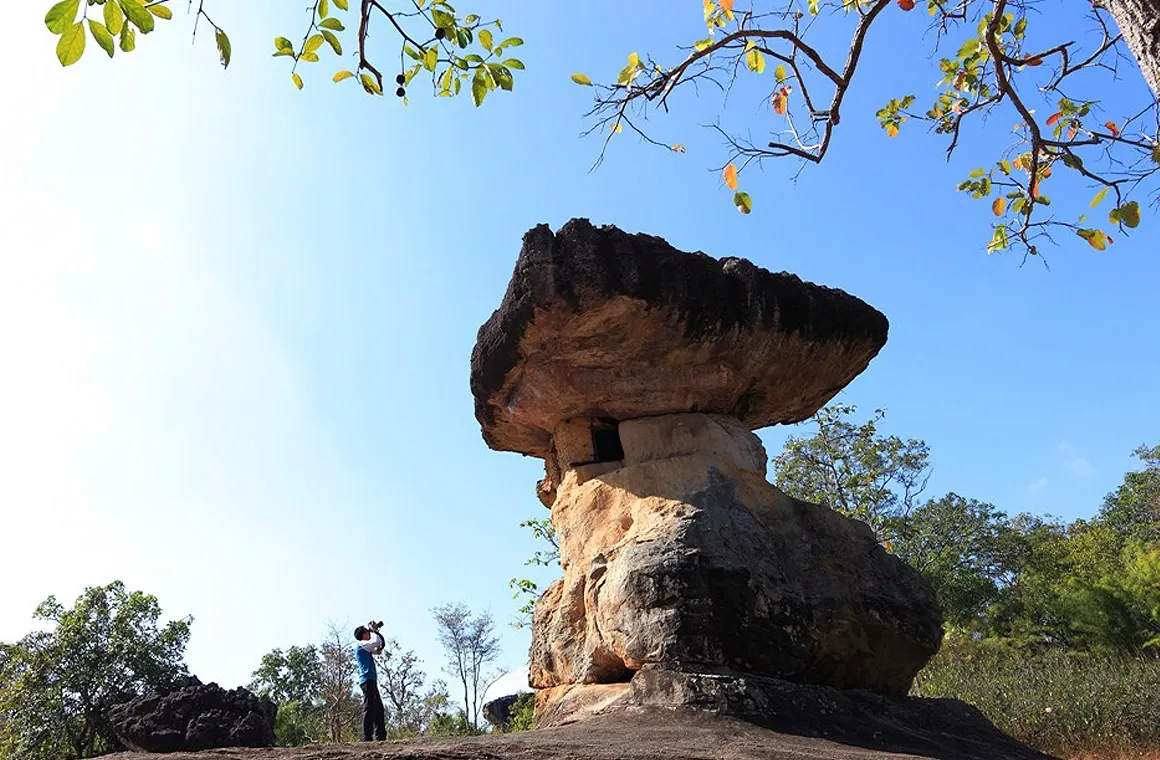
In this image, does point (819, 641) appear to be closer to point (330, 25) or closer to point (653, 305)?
point (653, 305)

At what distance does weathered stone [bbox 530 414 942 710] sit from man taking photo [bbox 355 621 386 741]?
2072 mm

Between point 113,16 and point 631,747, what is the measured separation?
11.2 ft

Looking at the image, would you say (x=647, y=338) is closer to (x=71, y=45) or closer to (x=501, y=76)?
(x=501, y=76)

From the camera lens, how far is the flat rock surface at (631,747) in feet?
11.7

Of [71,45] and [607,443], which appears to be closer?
[71,45]

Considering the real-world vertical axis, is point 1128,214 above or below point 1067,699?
above

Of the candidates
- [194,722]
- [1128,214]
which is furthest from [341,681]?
[1128,214]

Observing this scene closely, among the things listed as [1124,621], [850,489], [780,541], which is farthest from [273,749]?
[1124,621]

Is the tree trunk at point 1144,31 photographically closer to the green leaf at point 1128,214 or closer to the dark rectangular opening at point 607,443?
the green leaf at point 1128,214

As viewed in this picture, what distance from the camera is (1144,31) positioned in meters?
3.14

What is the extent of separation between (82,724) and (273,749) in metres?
18.4

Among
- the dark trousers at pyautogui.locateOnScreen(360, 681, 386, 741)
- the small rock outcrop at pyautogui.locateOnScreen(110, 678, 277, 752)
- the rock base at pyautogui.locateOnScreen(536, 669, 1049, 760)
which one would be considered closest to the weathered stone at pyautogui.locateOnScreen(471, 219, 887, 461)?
the rock base at pyautogui.locateOnScreen(536, 669, 1049, 760)

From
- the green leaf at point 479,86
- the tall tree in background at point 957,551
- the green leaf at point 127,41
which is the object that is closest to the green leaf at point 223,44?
the green leaf at point 127,41

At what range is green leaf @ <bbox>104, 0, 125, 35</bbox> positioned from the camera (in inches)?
96.3
